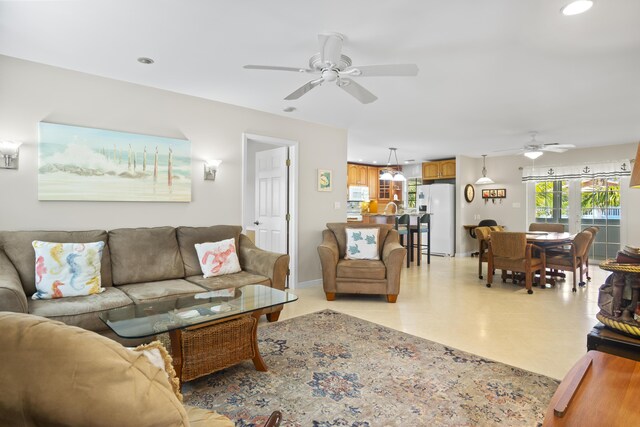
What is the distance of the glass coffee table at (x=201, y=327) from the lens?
2.17 m

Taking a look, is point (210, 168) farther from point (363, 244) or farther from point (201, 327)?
point (201, 327)

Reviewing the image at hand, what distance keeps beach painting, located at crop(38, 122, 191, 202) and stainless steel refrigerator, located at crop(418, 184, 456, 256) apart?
20.8 feet

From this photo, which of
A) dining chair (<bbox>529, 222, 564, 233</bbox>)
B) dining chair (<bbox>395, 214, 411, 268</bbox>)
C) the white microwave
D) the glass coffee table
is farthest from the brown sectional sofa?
the white microwave

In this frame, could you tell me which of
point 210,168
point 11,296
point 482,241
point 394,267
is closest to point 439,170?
point 482,241

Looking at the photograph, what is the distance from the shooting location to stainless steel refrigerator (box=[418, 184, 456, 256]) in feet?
28.0

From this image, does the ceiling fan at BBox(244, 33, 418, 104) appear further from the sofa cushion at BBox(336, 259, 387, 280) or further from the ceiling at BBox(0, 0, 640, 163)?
the sofa cushion at BBox(336, 259, 387, 280)

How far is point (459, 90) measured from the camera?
388 centimetres

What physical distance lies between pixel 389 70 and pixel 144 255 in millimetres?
2748

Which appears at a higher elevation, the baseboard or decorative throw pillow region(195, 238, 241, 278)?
decorative throw pillow region(195, 238, 241, 278)

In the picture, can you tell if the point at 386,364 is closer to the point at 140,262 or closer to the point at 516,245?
the point at 140,262

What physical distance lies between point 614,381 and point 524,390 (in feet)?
4.16

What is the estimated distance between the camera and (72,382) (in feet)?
2.12

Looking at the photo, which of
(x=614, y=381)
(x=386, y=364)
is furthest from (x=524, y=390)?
(x=614, y=381)

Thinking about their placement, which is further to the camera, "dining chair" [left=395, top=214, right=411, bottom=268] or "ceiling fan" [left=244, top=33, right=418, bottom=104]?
"dining chair" [left=395, top=214, right=411, bottom=268]
